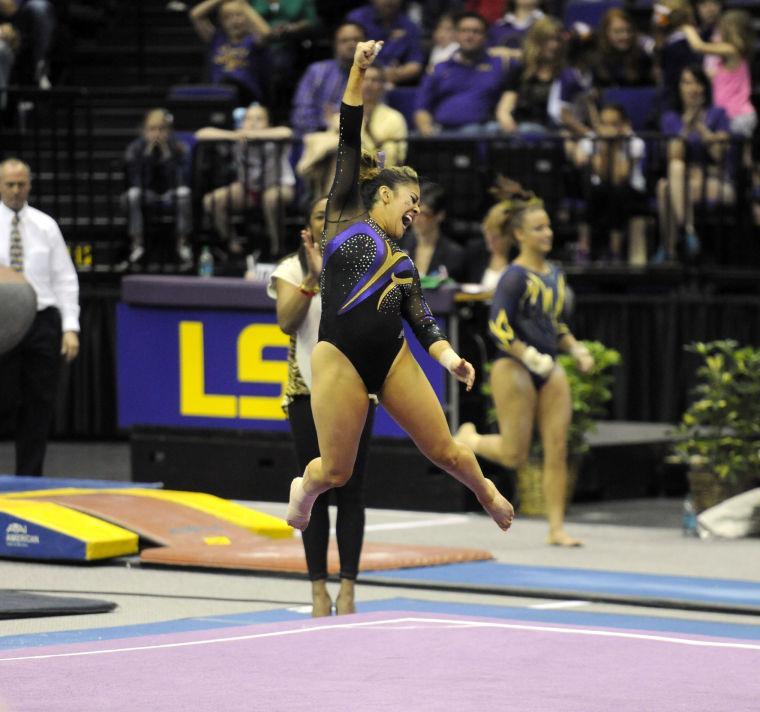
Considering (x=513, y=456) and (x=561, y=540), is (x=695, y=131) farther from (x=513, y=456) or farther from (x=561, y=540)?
(x=561, y=540)

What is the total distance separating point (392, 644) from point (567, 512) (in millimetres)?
4871

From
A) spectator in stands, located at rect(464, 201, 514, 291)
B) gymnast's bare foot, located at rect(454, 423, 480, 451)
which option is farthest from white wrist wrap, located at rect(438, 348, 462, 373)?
spectator in stands, located at rect(464, 201, 514, 291)

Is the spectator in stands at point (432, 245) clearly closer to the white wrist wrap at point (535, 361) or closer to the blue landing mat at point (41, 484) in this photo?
the white wrist wrap at point (535, 361)

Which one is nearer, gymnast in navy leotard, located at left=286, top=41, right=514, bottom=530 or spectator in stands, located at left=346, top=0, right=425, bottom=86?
gymnast in navy leotard, located at left=286, top=41, right=514, bottom=530

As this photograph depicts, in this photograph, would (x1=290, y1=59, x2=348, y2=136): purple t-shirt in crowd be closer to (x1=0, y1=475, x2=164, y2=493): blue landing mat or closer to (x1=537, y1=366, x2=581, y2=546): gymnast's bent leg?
(x1=0, y1=475, x2=164, y2=493): blue landing mat

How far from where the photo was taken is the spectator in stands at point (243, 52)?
14.9 m

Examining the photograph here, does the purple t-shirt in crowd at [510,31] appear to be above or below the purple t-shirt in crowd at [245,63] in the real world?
above

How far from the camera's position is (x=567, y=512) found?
1105cm

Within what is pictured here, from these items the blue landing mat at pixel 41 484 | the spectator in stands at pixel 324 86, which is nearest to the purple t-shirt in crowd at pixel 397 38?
the spectator in stands at pixel 324 86

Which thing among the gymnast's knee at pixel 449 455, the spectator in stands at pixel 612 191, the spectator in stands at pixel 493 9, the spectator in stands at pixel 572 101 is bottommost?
the gymnast's knee at pixel 449 455

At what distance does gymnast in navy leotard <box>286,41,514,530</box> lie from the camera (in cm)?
623

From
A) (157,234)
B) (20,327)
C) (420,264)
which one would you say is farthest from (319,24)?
(20,327)

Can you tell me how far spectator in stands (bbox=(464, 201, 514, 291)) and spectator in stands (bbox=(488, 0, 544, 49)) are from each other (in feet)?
7.66

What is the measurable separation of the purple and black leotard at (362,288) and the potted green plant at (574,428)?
14.8 feet
